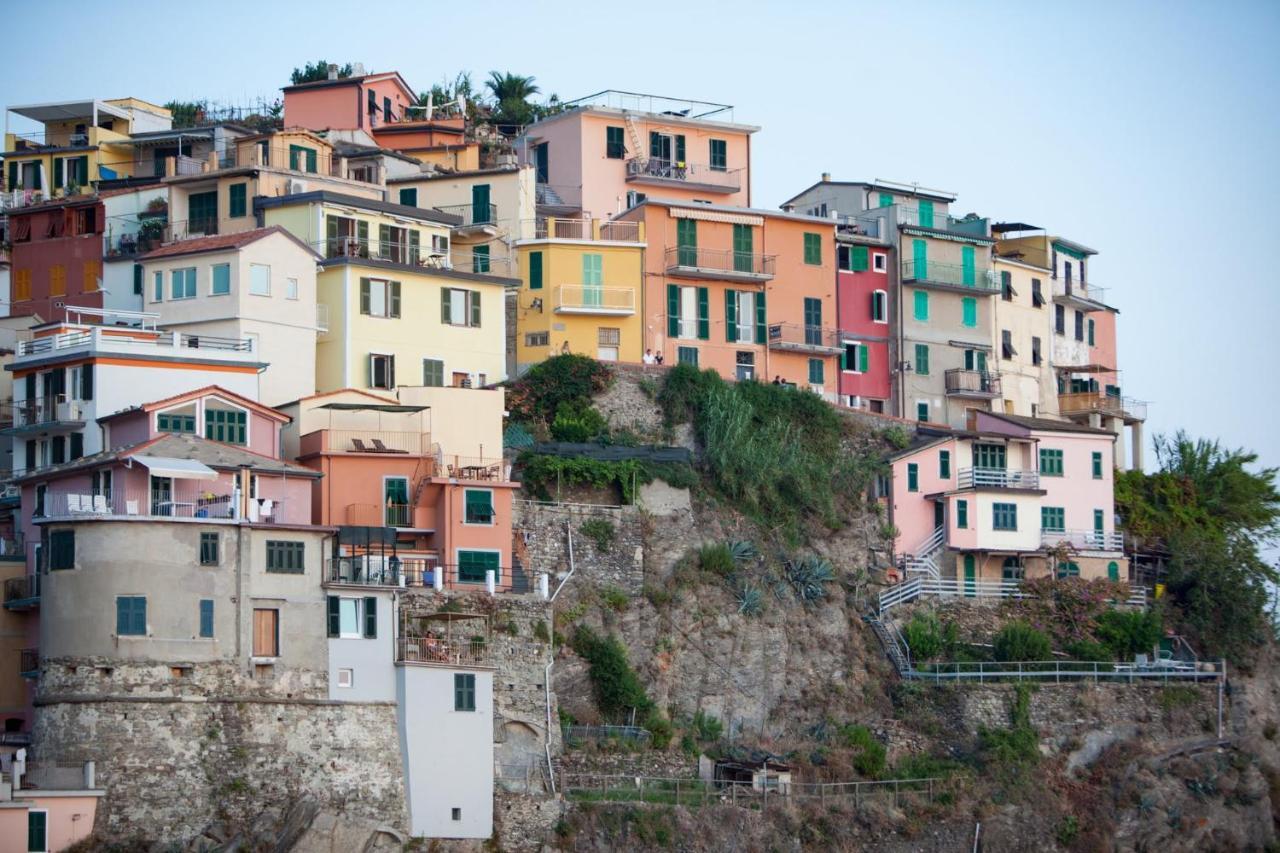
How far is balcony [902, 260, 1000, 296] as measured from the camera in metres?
84.6

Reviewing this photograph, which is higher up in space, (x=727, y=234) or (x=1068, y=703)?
(x=727, y=234)

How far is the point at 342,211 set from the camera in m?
73.2

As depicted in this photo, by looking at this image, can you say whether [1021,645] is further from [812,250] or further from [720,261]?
[812,250]

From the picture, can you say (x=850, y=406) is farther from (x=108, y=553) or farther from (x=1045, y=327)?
(x=108, y=553)

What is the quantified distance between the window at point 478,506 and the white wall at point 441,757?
22.5 ft

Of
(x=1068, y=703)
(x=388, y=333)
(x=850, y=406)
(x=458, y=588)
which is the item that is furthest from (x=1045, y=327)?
(x=458, y=588)

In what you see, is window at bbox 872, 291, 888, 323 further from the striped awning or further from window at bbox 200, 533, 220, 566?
window at bbox 200, 533, 220, 566

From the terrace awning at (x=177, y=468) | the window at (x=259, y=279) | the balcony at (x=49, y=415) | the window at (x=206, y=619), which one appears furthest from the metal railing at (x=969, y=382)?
the window at (x=206, y=619)

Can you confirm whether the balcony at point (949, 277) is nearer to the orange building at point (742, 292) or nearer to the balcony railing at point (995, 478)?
the orange building at point (742, 292)

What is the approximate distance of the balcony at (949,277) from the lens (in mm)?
84625

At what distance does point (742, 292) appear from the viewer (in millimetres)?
81375

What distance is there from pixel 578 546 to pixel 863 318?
22008 mm

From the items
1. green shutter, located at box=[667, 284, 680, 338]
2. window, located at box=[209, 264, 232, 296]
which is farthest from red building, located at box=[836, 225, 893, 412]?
window, located at box=[209, 264, 232, 296]

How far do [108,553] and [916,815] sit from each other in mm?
24357
